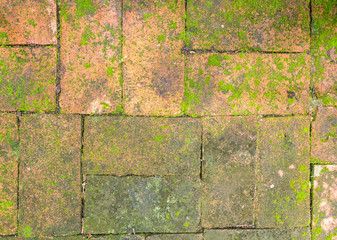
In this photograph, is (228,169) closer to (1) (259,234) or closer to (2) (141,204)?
(1) (259,234)

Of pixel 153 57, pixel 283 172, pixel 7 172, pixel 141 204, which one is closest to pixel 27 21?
pixel 153 57

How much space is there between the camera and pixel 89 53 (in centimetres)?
232

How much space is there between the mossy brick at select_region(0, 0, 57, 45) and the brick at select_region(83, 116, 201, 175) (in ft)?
3.18

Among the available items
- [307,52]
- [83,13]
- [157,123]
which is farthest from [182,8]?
[307,52]

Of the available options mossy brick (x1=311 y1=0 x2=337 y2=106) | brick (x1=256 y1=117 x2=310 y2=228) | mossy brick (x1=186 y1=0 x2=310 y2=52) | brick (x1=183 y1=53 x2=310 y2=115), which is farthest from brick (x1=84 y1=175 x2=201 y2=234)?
mossy brick (x1=311 y1=0 x2=337 y2=106)

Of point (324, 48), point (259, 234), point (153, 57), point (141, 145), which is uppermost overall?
point (324, 48)

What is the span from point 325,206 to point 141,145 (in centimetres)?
204

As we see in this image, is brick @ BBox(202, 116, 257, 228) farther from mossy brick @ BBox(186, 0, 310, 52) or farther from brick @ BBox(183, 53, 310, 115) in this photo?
mossy brick @ BBox(186, 0, 310, 52)

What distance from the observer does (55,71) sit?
2.32m

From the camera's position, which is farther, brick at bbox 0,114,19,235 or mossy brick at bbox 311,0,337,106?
mossy brick at bbox 311,0,337,106

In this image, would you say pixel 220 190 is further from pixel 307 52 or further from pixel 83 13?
pixel 83 13

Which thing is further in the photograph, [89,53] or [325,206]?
[325,206]

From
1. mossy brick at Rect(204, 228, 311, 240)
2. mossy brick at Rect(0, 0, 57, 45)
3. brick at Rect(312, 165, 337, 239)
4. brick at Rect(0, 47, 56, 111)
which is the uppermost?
mossy brick at Rect(0, 0, 57, 45)

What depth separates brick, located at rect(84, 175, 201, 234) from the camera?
234cm
